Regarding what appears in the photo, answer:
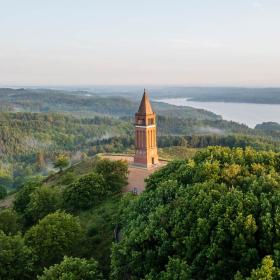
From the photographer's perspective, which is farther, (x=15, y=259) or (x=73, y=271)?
(x=15, y=259)

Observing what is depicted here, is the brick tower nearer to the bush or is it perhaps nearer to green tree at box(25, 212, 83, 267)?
green tree at box(25, 212, 83, 267)

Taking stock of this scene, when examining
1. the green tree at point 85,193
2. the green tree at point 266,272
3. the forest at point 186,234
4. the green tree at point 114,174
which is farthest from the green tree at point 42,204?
the green tree at point 266,272

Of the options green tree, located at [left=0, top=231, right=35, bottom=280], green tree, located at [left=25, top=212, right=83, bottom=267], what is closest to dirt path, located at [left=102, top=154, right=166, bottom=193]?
green tree, located at [left=25, top=212, right=83, bottom=267]

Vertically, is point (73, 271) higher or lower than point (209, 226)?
lower

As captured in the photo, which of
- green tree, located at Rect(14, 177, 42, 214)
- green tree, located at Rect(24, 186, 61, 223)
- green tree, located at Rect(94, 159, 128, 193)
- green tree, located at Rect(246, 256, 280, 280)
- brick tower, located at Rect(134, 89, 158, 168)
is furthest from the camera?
brick tower, located at Rect(134, 89, 158, 168)

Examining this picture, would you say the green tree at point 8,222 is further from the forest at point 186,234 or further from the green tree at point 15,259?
the green tree at point 15,259

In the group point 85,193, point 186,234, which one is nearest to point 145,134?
point 85,193

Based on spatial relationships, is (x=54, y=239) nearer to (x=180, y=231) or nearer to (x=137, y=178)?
(x=180, y=231)

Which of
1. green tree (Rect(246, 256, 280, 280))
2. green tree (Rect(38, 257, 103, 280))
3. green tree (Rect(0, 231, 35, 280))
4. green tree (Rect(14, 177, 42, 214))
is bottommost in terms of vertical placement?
green tree (Rect(14, 177, 42, 214))
